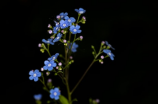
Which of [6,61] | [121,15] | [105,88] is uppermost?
[121,15]

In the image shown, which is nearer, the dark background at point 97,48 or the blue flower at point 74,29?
the blue flower at point 74,29

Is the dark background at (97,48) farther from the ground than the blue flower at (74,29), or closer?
closer

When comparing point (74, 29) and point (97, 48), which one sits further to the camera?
point (97, 48)

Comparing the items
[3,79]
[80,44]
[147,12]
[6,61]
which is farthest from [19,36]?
[147,12]

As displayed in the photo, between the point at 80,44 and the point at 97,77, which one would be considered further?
the point at 97,77

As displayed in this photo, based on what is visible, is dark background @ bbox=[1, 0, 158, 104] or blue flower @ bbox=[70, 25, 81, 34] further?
dark background @ bbox=[1, 0, 158, 104]

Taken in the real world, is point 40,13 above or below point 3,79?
above

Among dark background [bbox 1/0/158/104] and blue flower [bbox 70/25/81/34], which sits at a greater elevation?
blue flower [bbox 70/25/81/34]

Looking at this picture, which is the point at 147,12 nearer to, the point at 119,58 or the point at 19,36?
the point at 119,58
